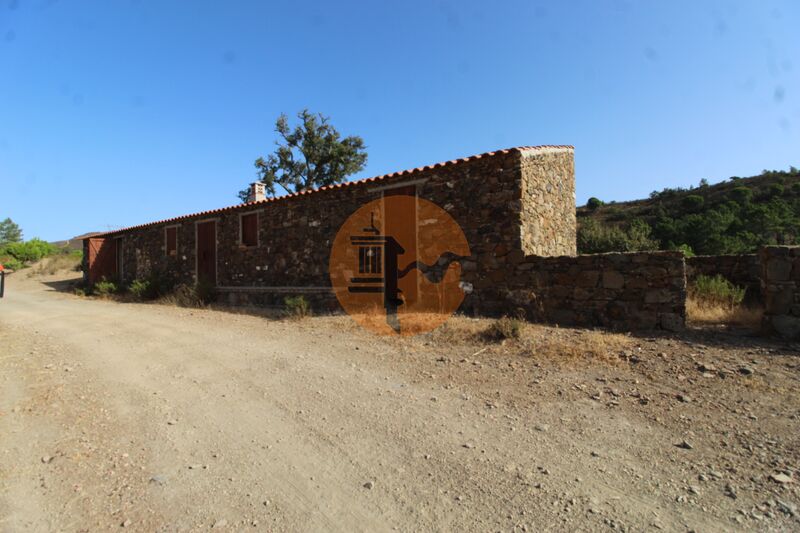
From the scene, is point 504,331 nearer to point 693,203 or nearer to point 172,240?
point 172,240

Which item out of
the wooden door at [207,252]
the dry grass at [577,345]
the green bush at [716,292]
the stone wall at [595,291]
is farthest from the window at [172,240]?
the green bush at [716,292]

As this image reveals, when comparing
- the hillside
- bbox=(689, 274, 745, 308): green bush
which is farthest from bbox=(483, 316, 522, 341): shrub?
the hillside

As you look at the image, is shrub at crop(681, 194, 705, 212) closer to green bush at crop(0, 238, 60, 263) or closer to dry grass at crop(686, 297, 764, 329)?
dry grass at crop(686, 297, 764, 329)

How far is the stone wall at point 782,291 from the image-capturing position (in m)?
5.16

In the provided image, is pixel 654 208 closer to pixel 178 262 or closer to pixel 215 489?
pixel 178 262

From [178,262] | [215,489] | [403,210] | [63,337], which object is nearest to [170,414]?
[215,489]

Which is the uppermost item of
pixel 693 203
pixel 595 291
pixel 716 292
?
pixel 693 203

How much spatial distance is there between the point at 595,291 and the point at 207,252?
1158 centimetres

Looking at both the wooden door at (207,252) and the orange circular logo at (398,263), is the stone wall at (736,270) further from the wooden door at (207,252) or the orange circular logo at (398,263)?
the wooden door at (207,252)

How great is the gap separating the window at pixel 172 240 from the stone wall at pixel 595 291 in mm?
11661

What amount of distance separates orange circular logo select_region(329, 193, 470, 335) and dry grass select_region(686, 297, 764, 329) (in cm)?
391

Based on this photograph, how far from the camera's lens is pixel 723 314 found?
21.5ft

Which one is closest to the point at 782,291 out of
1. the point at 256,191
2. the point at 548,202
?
the point at 548,202

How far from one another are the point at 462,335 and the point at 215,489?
165 inches
